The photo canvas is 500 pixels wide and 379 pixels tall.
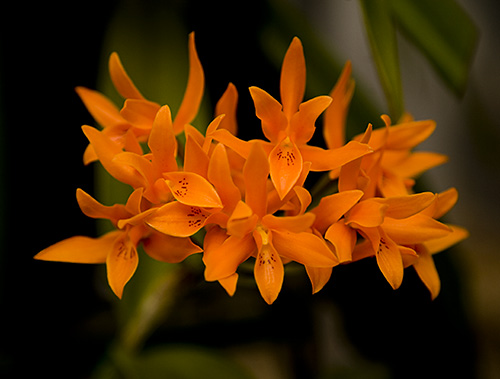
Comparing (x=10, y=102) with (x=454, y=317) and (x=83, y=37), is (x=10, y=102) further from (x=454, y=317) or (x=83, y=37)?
(x=454, y=317)

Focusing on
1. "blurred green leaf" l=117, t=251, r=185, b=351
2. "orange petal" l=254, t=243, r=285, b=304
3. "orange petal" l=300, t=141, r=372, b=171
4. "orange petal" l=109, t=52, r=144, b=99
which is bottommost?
"blurred green leaf" l=117, t=251, r=185, b=351

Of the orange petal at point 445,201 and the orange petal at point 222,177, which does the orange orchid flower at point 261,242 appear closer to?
the orange petal at point 222,177

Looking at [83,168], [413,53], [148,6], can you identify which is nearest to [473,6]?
[413,53]

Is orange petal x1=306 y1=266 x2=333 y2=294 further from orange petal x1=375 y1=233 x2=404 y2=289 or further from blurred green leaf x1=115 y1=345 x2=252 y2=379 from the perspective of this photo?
blurred green leaf x1=115 y1=345 x2=252 y2=379

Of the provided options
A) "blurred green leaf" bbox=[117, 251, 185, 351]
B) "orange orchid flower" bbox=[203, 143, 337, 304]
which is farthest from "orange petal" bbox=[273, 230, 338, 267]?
"blurred green leaf" bbox=[117, 251, 185, 351]

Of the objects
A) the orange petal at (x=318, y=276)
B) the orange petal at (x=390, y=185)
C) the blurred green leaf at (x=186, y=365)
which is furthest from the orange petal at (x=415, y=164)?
the blurred green leaf at (x=186, y=365)
